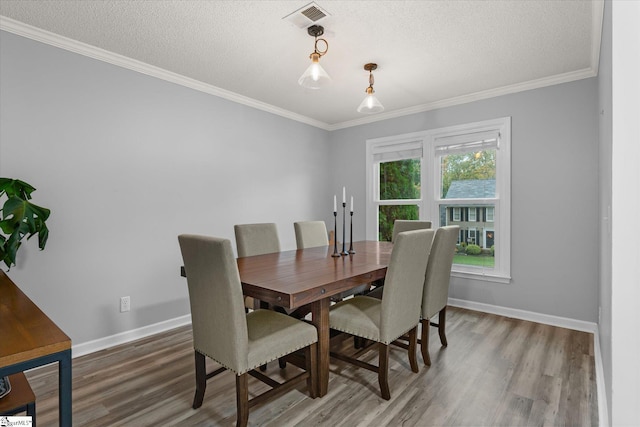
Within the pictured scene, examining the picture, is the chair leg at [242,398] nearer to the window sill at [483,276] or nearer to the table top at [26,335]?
the table top at [26,335]

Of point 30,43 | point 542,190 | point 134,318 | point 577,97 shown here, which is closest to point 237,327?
point 134,318

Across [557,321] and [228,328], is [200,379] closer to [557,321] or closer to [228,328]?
[228,328]

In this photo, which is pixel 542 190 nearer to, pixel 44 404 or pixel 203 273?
pixel 203 273

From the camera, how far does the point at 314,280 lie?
5.98ft

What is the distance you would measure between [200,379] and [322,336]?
0.72 meters

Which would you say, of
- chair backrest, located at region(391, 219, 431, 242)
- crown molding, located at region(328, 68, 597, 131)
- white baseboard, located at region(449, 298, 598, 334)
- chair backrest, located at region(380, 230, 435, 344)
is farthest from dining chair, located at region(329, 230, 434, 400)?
crown molding, located at region(328, 68, 597, 131)

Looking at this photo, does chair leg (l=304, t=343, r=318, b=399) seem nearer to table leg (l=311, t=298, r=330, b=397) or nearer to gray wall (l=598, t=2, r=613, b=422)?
table leg (l=311, t=298, r=330, b=397)

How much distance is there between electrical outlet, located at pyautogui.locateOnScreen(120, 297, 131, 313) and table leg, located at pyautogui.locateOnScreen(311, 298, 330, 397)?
185cm

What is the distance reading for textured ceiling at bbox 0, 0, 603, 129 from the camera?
84.5 inches

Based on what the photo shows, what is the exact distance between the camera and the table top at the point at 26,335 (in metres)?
0.89

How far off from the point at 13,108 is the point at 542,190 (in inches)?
175

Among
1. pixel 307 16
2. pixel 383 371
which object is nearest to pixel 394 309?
pixel 383 371

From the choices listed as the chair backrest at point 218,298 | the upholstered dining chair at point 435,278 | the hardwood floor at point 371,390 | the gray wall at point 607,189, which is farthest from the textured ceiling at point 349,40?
the hardwood floor at point 371,390

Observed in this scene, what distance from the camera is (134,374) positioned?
2.32m
